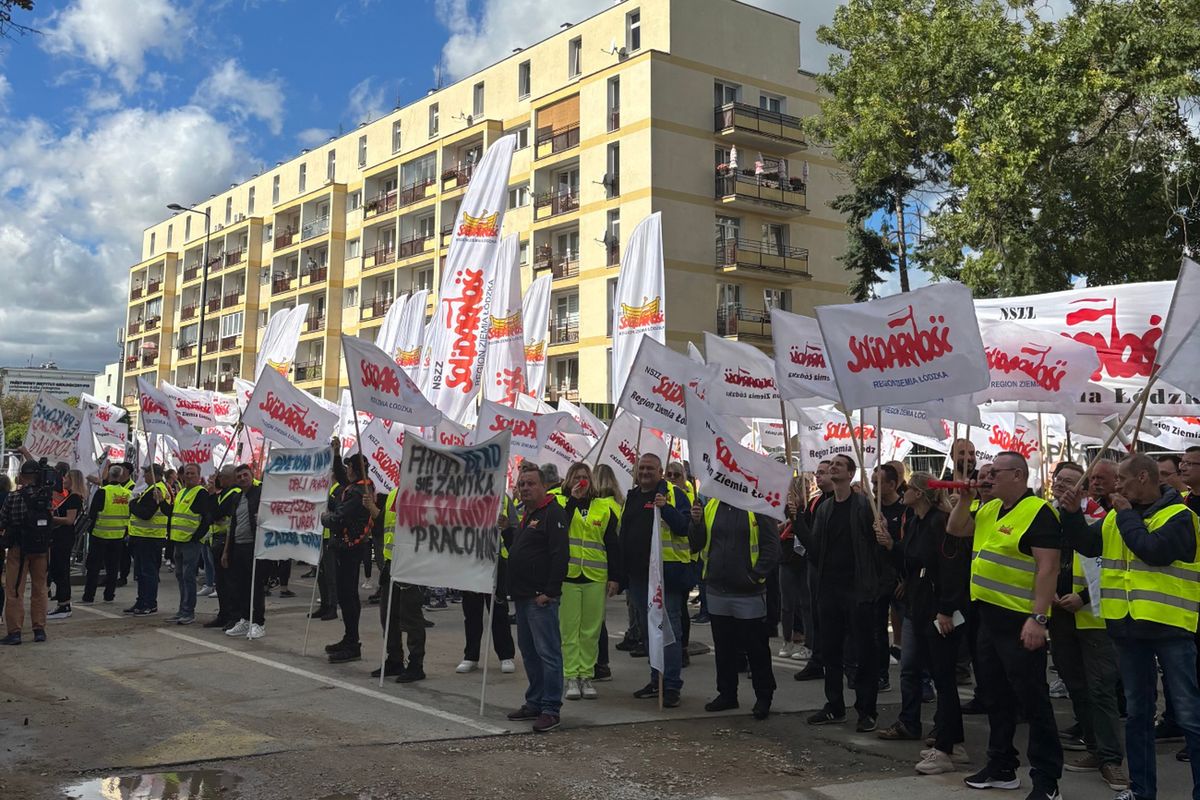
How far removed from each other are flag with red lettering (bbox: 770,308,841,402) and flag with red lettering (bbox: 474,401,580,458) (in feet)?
14.8

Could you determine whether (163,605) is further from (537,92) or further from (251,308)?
(251,308)

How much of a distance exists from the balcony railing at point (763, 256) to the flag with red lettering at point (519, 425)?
27133 millimetres

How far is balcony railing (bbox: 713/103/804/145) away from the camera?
40188 mm

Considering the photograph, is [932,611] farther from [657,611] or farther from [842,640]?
[657,611]

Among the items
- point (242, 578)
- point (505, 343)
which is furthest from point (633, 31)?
point (242, 578)

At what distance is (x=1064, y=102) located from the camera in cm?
1877

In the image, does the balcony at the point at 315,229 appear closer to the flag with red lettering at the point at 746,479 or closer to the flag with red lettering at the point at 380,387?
the flag with red lettering at the point at 380,387

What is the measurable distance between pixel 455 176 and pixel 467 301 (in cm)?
3549

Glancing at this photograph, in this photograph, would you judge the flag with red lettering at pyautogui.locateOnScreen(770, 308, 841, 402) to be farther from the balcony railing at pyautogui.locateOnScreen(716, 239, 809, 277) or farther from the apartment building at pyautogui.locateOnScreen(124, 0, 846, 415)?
the balcony railing at pyautogui.locateOnScreen(716, 239, 809, 277)

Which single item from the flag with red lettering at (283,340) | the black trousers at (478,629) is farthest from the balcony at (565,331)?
the black trousers at (478,629)

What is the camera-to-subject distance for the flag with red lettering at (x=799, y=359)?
1004 cm

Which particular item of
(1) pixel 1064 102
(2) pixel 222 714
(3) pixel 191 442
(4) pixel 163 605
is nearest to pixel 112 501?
(4) pixel 163 605

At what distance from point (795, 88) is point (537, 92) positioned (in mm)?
10560

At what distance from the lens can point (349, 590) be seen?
437 inches
